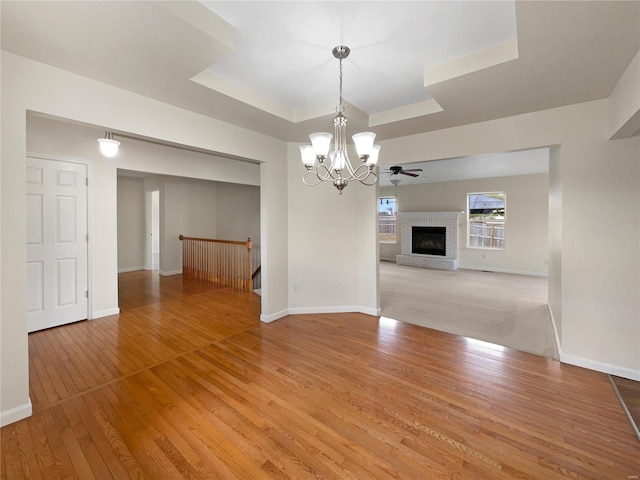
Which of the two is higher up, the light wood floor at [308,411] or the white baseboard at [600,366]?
the white baseboard at [600,366]

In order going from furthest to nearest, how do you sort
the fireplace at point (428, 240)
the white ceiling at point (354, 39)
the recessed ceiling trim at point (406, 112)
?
the fireplace at point (428, 240) < the recessed ceiling trim at point (406, 112) < the white ceiling at point (354, 39)

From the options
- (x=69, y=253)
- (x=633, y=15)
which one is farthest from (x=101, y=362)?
(x=633, y=15)

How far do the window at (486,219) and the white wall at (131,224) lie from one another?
30.2ft

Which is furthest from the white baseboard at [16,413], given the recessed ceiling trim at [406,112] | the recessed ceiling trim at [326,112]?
the recessed ceiling trim at [406,112]

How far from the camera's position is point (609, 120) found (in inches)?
99.0

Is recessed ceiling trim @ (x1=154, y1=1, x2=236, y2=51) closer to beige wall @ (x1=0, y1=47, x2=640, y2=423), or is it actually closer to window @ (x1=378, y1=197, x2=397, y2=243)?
beige wall @ (x1=0, y1=47, x2=640, y2=423)

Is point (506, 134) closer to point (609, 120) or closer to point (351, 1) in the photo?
point (609, 120)

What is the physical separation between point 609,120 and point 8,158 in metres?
4.72

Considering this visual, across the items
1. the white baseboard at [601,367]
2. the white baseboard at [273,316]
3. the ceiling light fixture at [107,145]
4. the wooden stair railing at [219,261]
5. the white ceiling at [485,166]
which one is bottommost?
the white baseboard at [601,367]

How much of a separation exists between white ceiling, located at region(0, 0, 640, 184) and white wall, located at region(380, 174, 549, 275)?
5467mm

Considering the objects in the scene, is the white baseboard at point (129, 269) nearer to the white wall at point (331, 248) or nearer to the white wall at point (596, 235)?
the white wall at point (331, 248)

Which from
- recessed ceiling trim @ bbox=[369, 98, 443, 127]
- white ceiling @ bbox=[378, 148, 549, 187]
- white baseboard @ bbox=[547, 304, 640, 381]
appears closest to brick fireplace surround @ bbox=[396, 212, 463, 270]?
white ceiling @ bbox=[378, 148, 549, 187]

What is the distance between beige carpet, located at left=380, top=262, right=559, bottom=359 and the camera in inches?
136

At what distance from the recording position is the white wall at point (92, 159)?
1897 millimetres
